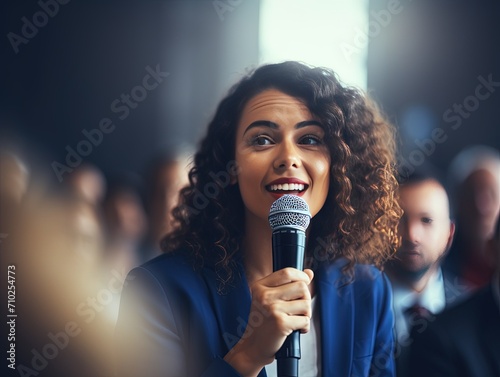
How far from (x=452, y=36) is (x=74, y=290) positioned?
107cm

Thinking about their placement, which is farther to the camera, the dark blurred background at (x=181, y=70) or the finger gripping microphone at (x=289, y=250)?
the dark blurred background at (x=181, y=70)

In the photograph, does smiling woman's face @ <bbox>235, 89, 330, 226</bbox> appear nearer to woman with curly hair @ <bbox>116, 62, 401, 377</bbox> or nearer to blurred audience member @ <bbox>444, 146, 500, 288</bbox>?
woman with curly hair @ <bbox>116, 62, 401, 377</bbox>

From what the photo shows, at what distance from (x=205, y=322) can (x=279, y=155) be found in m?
0.37

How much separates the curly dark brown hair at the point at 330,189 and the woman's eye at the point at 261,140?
64 millimetres

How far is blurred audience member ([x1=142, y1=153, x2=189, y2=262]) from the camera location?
1.42 metres

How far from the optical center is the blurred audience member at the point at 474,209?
4.76 feet

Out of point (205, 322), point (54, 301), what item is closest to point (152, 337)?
point (205, 322)

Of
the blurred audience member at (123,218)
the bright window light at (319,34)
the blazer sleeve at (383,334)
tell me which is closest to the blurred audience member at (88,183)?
the blurred audience member at (123,218)

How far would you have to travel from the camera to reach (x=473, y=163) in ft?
4.93

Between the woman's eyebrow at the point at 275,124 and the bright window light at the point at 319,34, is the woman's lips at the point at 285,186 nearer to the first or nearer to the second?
the woman's eyebrow at the point at 275,124

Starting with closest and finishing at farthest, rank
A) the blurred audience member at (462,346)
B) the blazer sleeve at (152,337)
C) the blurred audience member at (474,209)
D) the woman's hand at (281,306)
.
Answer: the woman's hand at (281,306) < the blazer sleeve at (152,337) < the blurred audience member at (462,346) < the blurred audience member at (474,209)

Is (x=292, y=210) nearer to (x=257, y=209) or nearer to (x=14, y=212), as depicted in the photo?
(x=257, y=209)

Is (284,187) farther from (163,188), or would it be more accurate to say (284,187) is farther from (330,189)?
(163,188)

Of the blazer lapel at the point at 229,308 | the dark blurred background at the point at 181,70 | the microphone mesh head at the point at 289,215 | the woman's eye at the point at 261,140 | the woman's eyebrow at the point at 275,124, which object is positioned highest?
the dark blurred background at the point at 181,70
